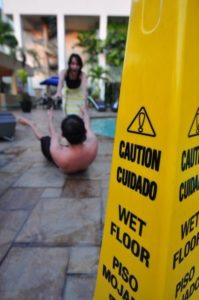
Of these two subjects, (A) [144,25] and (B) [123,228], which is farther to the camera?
(B) [123,228]

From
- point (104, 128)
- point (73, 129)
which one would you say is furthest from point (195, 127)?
point (104, 128)

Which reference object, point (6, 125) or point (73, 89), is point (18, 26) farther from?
point (73, 89)

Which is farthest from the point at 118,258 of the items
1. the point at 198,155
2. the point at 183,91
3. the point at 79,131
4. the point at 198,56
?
the point at 79,131

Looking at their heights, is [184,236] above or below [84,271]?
above

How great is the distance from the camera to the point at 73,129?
2.82 m

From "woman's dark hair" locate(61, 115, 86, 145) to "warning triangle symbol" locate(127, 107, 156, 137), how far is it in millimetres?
1910

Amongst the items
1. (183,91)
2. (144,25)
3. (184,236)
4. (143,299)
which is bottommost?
(143,299)

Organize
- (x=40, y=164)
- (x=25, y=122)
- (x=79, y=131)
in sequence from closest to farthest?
(x=79, y=131) → (x=40, y=164) → (x=25, y=122)

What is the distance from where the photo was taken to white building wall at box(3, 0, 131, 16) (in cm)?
2308

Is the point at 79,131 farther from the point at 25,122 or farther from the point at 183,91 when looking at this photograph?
the point at 183,91

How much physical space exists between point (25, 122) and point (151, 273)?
12.7ft

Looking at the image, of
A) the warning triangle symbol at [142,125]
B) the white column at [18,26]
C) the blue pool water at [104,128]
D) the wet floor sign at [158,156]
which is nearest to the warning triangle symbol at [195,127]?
the wet floor sign at [158,156]

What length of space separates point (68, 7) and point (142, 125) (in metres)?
26.1

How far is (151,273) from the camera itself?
0.88 m
